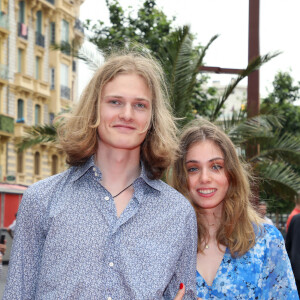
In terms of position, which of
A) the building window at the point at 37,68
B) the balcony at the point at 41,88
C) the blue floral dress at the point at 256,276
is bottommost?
the blue floral dress at the point at 256,276

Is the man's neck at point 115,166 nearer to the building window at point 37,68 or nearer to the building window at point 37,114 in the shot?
the building window at point 37,114

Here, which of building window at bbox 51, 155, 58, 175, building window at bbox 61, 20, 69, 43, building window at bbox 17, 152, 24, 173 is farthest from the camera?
building window at bbox 61, 20, 69, 43

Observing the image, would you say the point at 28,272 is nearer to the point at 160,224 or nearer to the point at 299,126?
the point at 160,224

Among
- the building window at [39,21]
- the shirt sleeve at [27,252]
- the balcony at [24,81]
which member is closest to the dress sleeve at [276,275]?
the shirt sleeve at [27,252]

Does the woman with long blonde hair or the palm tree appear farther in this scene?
the palm tree

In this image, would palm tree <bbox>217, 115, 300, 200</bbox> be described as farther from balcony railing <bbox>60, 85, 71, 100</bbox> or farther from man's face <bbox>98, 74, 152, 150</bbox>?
balcony railing <bbox>60, 85, 71, 100</bbox>

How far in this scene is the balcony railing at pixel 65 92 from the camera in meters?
39.8

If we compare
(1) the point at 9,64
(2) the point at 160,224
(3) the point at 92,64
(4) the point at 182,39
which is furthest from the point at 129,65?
(1) the point at 9,64

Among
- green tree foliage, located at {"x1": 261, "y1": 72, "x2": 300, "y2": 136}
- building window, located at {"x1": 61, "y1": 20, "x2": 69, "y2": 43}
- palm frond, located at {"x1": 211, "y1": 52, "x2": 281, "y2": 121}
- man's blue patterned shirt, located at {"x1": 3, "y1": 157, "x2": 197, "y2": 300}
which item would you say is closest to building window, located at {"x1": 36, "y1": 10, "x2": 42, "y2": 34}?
building window, located at {"x1": 61, "y1": 20, "x2": 69, "y2": 43}

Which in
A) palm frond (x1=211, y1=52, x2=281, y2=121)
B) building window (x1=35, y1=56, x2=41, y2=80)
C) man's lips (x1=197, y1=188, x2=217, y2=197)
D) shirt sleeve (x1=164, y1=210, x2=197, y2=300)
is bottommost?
shirt sleeve (x1=164, y1=210, x2=197, y2=300)

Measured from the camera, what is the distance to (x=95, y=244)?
2.82 meters

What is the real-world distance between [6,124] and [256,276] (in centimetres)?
3017

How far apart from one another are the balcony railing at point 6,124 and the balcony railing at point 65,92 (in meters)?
6.59

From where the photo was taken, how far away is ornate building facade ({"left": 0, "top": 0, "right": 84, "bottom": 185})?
33.9 m
